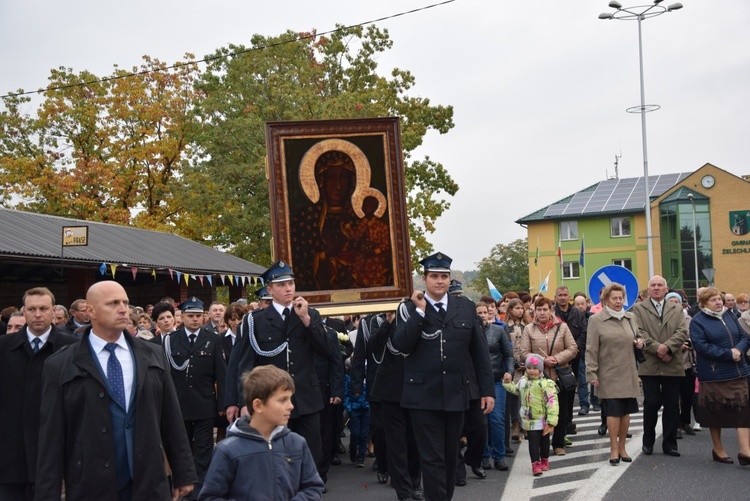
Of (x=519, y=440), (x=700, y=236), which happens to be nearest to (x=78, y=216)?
(x=519, y=440)

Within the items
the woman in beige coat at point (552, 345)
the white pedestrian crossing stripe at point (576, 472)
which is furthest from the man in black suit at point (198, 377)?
the woman in beige coat at point (552, 345)

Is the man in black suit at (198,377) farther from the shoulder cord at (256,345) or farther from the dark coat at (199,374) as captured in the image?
the shoulder cord at (256,345)

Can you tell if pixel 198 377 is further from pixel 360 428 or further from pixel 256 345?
pixel 360 428

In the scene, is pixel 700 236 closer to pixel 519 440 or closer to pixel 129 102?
pixel 129 102

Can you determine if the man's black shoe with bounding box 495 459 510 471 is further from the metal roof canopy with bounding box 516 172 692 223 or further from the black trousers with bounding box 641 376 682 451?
the metal roof canopy with bounding box 516 172 692 223

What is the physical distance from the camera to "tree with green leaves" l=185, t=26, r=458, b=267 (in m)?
34.9

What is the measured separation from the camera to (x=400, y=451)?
862cm

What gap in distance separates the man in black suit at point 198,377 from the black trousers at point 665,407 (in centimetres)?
495

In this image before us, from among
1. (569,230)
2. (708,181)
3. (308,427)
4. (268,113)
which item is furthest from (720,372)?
(569,230)

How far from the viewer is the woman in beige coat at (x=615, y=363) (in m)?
10.1

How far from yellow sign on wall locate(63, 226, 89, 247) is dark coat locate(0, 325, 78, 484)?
12.1 metres

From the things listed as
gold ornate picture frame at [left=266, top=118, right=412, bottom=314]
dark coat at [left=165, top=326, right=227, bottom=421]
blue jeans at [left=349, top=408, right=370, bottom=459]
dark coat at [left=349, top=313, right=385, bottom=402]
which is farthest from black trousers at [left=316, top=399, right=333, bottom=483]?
gold ornate picture frame at [left=266, top=118, right=412, bottom=314]

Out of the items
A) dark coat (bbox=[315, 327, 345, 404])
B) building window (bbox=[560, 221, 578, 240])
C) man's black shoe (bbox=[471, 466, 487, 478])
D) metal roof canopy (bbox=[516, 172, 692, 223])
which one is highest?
metal roof canopy (bbox=[516, 172, 692, 223])

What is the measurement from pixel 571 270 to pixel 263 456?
63.5 m
